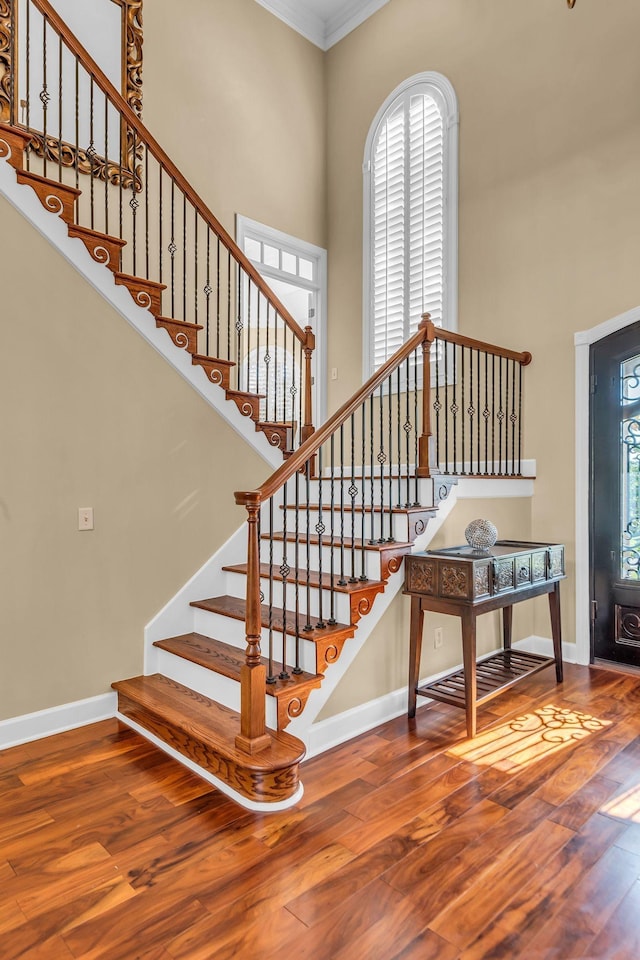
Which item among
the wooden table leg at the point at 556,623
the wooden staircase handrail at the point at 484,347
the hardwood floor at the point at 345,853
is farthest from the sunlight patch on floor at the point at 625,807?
the wooden staircase handrail at the point at 484,347

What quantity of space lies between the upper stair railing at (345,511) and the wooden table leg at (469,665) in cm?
46

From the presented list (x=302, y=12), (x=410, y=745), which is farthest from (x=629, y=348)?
(x=302, y=12)

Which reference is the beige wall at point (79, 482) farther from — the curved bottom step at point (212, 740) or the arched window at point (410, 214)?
the arched window at point (410, 214)

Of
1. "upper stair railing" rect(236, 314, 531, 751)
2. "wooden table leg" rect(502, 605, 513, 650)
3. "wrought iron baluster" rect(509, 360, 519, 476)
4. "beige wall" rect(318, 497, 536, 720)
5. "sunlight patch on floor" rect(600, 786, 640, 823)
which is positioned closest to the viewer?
"sunlight patch on floor" rect(600, 786, 640, 823)

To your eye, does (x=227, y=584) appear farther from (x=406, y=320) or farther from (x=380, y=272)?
(x=380, y=272)

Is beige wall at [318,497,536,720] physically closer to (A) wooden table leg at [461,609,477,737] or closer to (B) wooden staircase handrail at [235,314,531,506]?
(A) wooden table leg at [461,609,477,737]

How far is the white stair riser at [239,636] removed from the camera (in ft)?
8.71

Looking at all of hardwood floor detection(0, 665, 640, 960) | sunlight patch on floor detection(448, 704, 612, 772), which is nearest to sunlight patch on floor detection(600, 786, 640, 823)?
hardwood floor detection(0, 665, 640, 960)

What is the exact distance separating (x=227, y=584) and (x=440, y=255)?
3.15 meters

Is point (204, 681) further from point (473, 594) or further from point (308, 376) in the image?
point (308, 376)

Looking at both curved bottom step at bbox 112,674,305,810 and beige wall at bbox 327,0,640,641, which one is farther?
beige wall at bbox 327,0,640,641

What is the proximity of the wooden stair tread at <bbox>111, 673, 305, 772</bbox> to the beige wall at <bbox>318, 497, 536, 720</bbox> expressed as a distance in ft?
1.36

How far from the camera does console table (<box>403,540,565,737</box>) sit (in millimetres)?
2762

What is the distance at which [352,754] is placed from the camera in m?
2.64
